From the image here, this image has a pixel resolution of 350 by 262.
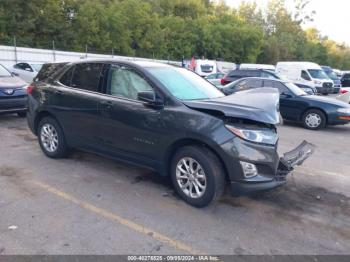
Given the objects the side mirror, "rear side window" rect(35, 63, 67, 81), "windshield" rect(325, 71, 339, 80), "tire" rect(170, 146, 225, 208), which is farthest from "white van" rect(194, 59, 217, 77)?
"tire" rect(170, 146, 225, 208)

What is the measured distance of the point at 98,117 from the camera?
5.29 metres

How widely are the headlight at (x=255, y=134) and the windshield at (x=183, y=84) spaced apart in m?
0.91

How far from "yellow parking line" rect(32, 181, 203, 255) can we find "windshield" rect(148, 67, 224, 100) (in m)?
1.69

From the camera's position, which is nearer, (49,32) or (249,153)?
(249,153)

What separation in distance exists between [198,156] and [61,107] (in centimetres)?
264

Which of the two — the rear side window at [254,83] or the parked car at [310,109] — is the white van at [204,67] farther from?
the parked car at [310,109]

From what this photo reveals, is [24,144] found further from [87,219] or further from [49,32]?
[49,32]

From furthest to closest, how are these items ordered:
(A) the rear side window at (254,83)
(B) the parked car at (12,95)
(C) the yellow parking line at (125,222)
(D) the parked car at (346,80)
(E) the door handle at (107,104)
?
1. (D) the parked car at (346,80)
2. (A) the rear side window at (254,83)
3. (B) the parked car at (12,95)
4. (E) the door handle at (107,104)
5. (C) the yellow parking line at (125,222)

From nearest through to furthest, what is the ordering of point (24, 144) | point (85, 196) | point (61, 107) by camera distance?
point (85, 196)
point (61, 107)
point (24, 144)

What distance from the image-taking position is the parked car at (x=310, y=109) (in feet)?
34.5

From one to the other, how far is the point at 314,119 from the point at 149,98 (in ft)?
25.2

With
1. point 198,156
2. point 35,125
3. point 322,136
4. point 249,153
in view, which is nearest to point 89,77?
point 35,125

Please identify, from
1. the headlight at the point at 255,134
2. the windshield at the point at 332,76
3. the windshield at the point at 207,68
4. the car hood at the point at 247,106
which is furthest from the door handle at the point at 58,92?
the windshield at the point at 332,76

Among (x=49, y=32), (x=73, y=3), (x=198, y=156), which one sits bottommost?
(x=198, y=156)
